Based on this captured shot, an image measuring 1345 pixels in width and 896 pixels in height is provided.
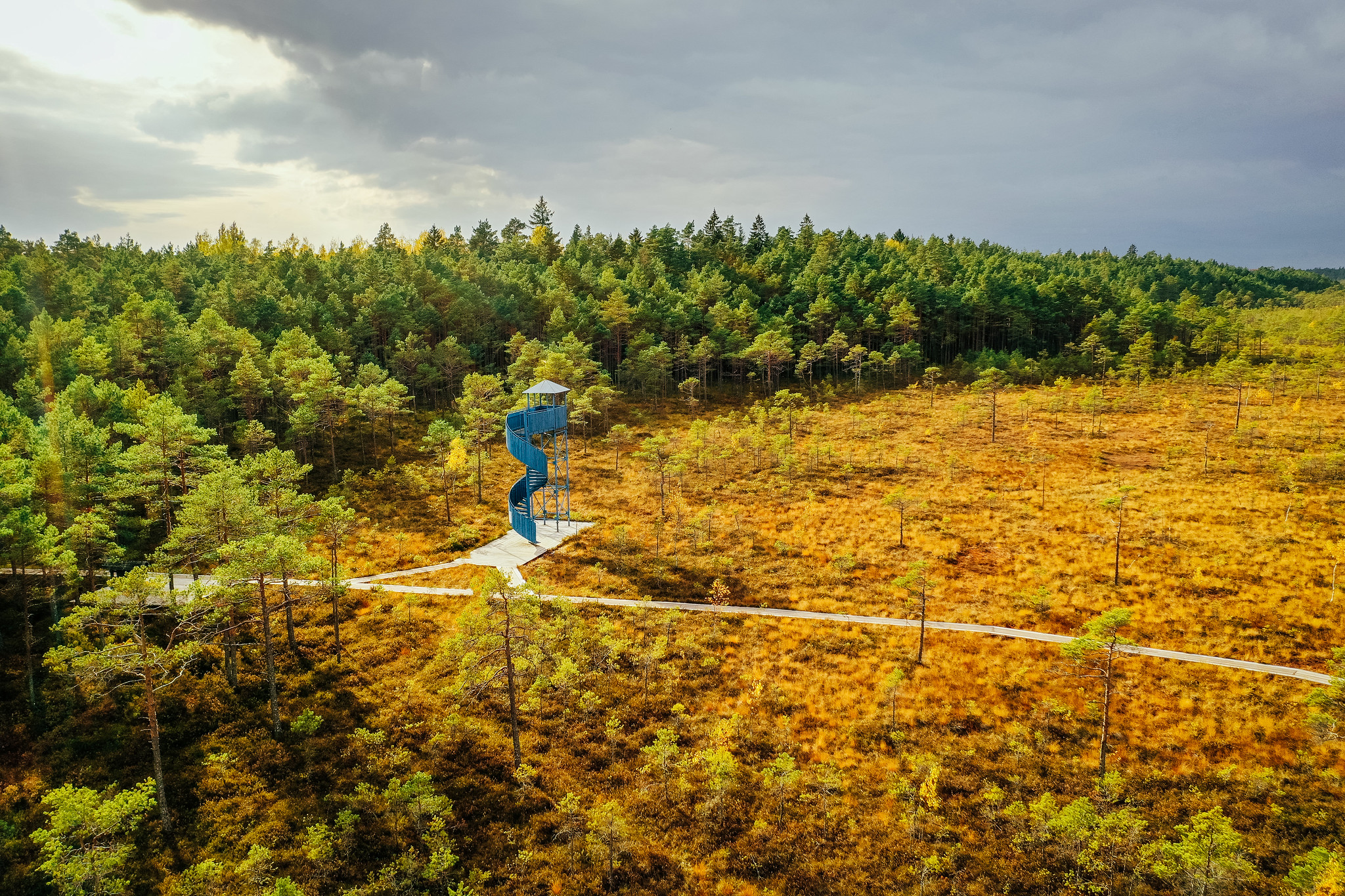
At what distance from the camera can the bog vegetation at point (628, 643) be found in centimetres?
1800

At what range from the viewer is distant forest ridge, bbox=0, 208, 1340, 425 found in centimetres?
4850

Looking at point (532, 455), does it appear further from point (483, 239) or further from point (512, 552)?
point (483, 239)

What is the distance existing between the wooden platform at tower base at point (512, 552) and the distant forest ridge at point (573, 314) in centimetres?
2384

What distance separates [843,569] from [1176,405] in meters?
52.6

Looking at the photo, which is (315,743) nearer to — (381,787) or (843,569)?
(381,787)

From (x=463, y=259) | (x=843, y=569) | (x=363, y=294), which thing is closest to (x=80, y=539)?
(x=843, y=569)

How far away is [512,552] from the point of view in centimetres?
3550

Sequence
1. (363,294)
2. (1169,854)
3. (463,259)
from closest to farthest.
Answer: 1. (1169,854)
2. (363,294)
3. (463,259)

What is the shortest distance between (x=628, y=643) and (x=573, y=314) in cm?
Answer: 5294

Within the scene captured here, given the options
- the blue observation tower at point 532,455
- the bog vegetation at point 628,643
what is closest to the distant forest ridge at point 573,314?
the bog vegetation at point 628,643

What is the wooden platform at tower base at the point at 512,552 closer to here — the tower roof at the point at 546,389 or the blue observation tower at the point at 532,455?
the blue observation tower at the point at 532,455

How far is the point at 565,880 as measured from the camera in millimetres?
17594

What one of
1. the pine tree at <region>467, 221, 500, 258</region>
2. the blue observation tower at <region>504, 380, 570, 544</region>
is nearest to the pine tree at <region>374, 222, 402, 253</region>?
the pine tree at <region>467, 221, 500, 258</region>

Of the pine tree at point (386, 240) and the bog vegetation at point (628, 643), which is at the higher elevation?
the pine tree at point (386, 240)
